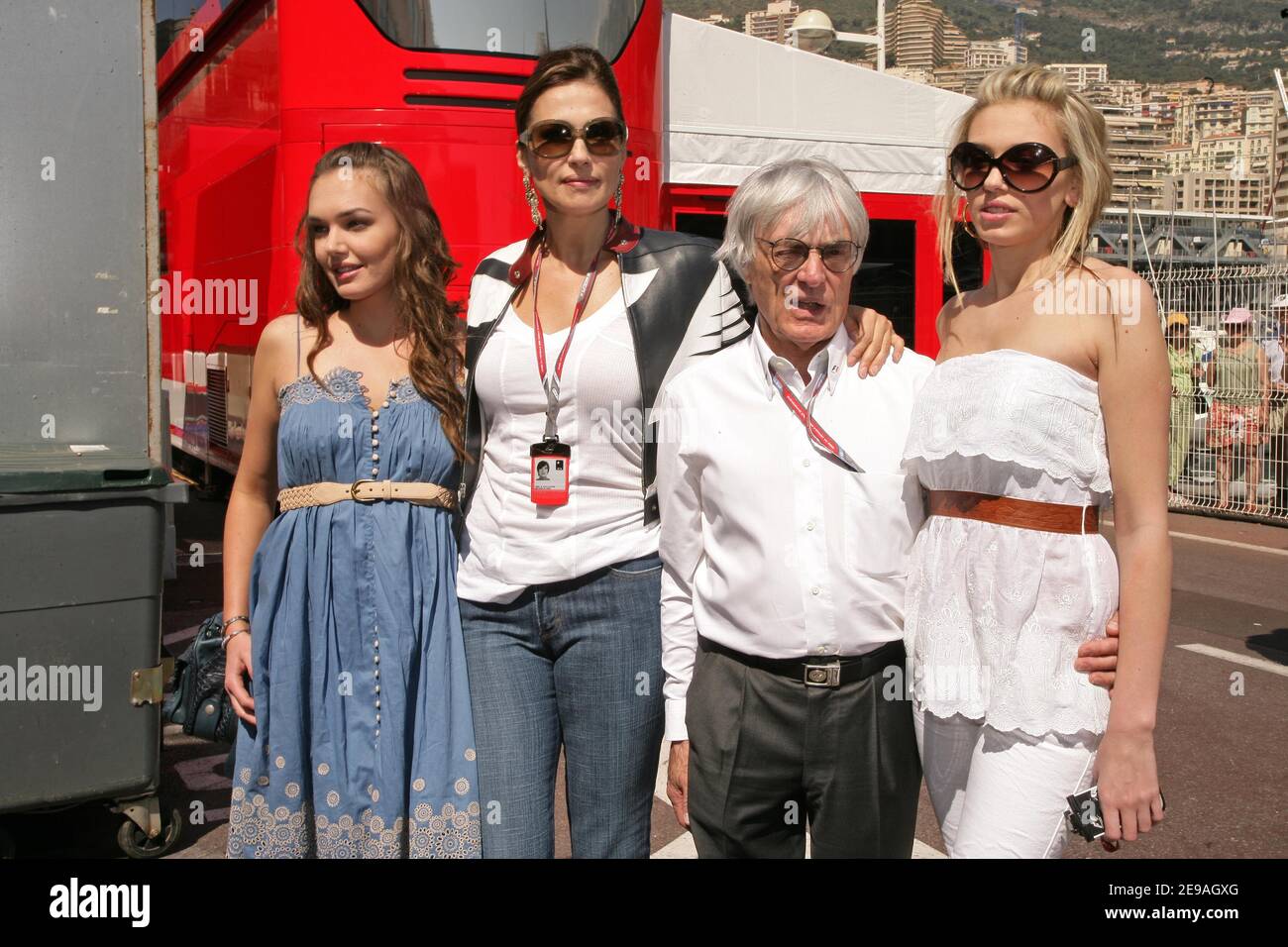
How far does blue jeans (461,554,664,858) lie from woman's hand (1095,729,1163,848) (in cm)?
89

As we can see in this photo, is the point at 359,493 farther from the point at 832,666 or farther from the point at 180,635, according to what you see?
the point at 180,635

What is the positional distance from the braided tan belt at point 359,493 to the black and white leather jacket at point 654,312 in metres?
0.10

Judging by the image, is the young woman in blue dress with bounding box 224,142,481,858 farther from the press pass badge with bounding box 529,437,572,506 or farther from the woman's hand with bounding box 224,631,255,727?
the press pass badge with bounding box 529,437,572,506

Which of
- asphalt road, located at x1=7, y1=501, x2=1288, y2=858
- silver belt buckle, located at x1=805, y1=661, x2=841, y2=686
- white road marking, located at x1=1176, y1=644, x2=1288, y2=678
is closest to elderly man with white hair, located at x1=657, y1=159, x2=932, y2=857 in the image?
silver belt buckle, located at x1=805, y1=661, x2=841, y2=686

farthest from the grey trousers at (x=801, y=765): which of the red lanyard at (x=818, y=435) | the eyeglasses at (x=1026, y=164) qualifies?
the eyeglasses at (x=1026, y=164)

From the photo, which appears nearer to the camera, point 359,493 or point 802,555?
point 802,555

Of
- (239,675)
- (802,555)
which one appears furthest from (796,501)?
(239,675)

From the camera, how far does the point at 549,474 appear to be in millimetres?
2393

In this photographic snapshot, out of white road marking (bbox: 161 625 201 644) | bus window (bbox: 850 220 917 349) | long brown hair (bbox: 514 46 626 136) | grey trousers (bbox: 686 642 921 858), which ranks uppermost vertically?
bus window (bbox: 850 220 917 349)

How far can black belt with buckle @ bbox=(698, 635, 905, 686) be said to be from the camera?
2.14 meters

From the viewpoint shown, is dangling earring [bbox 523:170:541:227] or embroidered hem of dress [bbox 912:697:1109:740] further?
dangling earring [bbox 523:170:541:227]

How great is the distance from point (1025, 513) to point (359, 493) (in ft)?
4.22

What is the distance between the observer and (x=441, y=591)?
8.11 ft

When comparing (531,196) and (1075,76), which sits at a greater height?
(1075,76)
